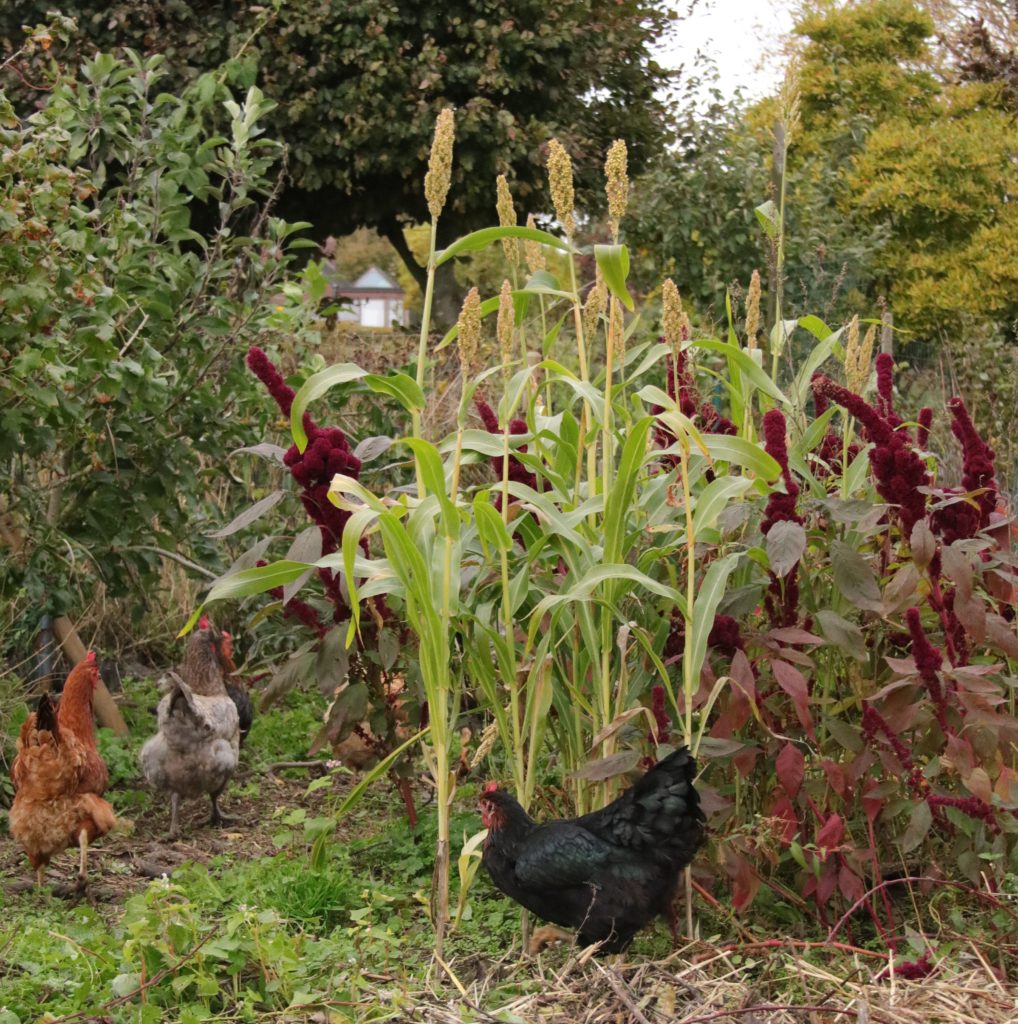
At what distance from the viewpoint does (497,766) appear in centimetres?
452

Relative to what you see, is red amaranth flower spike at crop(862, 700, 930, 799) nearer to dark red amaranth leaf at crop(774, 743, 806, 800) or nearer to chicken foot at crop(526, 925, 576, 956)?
dark red amaranth leaf at crop(774, 743, 806, 800)

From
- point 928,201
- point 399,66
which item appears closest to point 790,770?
point 928,201

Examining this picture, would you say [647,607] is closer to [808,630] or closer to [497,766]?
[808,630]

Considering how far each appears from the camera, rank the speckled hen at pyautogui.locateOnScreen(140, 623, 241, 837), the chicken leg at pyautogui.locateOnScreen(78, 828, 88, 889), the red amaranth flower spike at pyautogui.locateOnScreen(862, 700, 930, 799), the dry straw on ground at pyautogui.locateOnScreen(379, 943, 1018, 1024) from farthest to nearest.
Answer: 1. the speckled hen at pyautogui.locateOnScreen(140, 623, 241, 837)
2. the chicken leg at pyautogui.locateOnScreen(78, 828, 88, 889)
3. the red amaranth flower spike at pyautogui.locateOnScreen(862, 700, 930, 799)
4. the dry straw on ground at pyautogui.locateOnScreen(379, 943, 1018, 1024)

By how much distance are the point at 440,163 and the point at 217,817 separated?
8.45 ft

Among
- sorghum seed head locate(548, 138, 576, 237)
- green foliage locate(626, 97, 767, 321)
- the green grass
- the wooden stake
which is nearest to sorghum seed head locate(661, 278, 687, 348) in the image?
sorghum seed head locate(548, 138, 576, 237)

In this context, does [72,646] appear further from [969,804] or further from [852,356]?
[969,804]

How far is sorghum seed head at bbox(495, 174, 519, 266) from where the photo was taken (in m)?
3.02

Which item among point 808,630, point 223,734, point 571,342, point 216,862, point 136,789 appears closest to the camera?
point 808,630

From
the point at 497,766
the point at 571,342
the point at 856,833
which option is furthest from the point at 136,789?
the point at 571,342

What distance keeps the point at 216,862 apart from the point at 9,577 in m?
1.39

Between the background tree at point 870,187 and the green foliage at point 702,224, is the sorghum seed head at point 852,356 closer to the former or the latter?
the background tree at point 870,187

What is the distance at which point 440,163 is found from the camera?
2.72 m

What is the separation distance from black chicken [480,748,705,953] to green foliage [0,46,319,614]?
2054 mm
